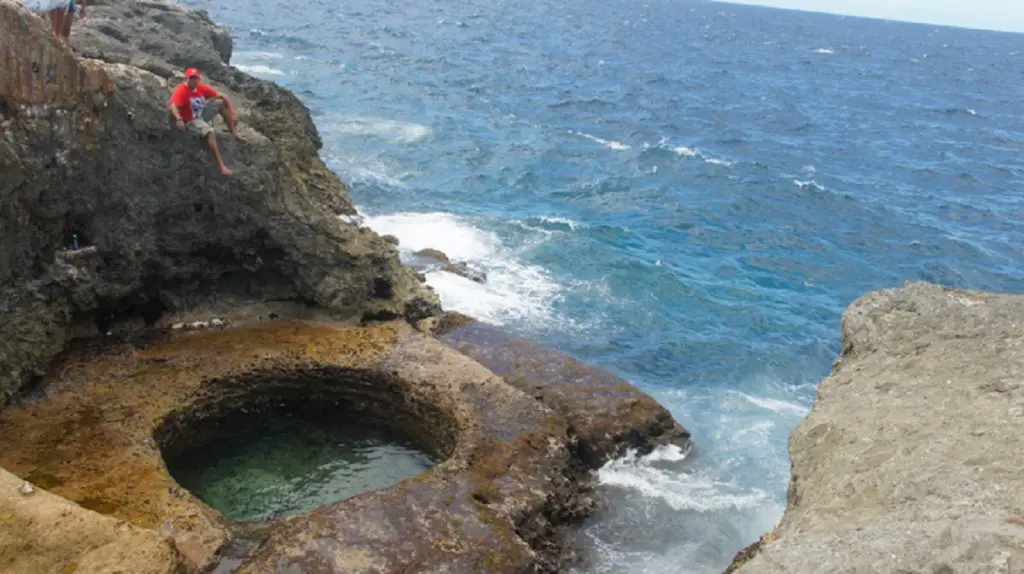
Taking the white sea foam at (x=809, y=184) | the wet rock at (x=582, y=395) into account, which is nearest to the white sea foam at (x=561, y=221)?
the white sea foam at (x=809, y=184)

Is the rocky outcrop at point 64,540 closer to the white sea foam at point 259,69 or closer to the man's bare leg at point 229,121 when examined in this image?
the man's bare leg at point 229,121

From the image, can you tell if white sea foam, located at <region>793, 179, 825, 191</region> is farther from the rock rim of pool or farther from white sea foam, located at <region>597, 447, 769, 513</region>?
white sea foam, located at <region>597, 447, 769, 513</region>

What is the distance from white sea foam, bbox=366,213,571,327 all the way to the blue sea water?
0.35 ft

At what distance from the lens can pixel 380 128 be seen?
43719 mm

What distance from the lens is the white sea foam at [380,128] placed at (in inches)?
1658

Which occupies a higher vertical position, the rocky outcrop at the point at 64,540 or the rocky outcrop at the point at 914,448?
the rocky outcrop at the point at 914,448

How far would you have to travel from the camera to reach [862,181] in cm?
4416

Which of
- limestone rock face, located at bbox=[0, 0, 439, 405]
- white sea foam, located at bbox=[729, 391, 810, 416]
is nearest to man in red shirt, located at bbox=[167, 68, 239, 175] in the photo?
limestone rock face, located at bbox=[0, 0, 439, 405]

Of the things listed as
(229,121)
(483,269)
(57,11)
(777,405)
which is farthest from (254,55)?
(777,405)

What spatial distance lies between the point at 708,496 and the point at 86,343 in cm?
1157

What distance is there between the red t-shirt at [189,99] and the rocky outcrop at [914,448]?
11.3 meters

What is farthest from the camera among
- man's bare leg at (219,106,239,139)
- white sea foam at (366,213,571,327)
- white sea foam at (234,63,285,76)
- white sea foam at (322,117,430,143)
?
white sea foam at (234,63,285,76)

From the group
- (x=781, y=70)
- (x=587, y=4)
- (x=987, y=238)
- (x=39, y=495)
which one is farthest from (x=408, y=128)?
(x=587, y=4)

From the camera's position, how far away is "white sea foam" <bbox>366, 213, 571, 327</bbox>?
23.1 metres
